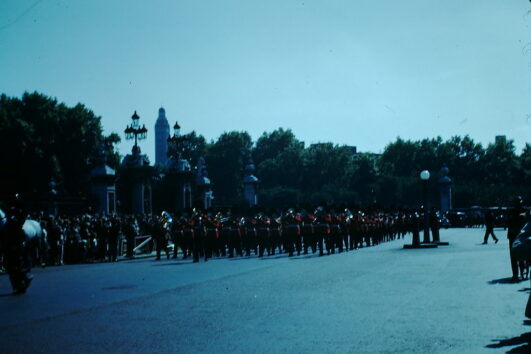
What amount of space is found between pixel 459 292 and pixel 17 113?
53.3m

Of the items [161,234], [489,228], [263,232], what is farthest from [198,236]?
[489,228]

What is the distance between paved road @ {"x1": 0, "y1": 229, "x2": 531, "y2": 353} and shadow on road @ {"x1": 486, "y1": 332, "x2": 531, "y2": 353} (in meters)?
0.01

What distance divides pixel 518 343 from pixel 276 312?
3.82 metres

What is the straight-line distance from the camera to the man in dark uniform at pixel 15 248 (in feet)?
47.0

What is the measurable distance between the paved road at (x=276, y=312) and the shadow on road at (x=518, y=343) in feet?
0.04

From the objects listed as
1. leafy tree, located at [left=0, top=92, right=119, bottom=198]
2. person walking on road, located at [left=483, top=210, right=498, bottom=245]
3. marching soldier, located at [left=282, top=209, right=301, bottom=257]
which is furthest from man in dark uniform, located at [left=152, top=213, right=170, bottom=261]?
leafy tree, located at [left=0, top=92, right=119, bottom=198]

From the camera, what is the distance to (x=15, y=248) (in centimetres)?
1431

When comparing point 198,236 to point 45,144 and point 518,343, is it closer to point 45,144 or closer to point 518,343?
point 518,343

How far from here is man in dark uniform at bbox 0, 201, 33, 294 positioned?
47.0 ft

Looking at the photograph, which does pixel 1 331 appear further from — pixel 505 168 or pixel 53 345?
pixel 505 168

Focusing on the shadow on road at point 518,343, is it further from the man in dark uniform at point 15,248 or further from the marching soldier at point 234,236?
the marching soldier at point 234,236

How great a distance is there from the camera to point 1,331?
9172 mm

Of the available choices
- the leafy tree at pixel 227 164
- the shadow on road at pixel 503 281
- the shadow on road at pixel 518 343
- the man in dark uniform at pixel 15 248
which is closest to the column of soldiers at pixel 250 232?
the man in dark uniform at pixel 15 248

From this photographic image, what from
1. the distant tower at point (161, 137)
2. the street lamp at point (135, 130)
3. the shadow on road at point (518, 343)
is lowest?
the shadow on road at point (518, 343)
